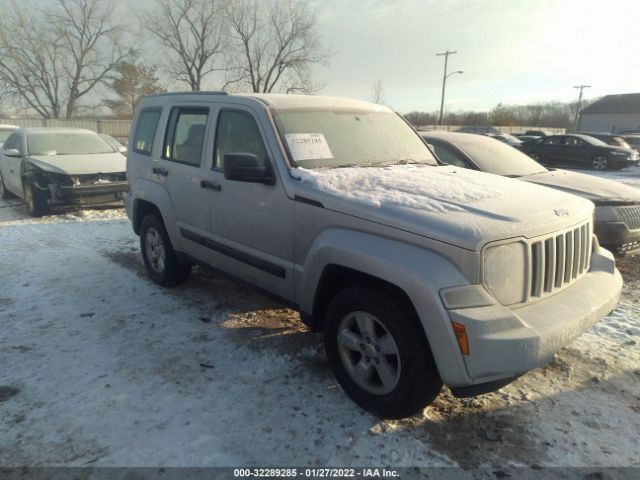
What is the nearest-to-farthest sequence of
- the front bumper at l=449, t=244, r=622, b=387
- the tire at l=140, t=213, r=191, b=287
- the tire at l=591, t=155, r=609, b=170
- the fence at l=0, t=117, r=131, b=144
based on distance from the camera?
the front bumper at l=449, t=244, r=622, b=387 < the tire at l=140, t=213, r=191, b=287 < the tire at l=591, t=155, r=609, b=170 < the fence at l=0, t=117, r=131, b=144

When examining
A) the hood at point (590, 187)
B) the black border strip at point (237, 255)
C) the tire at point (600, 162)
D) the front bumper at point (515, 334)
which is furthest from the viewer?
the tire at point (600, 162)

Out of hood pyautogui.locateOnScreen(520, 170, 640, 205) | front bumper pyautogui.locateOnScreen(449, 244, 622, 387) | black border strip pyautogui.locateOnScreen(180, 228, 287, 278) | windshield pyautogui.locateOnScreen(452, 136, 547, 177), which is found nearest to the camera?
front bumper pyautogui.locateOnScreen(449, 244, 622, 387)

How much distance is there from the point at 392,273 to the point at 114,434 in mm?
1833

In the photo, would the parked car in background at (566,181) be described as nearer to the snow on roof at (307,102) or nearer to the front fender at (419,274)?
the snow on roof at (307,102)

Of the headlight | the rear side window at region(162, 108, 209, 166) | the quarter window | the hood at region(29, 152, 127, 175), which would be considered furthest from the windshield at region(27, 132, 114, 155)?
the headlight

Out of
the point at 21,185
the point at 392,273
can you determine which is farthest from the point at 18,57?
the point at 392,273

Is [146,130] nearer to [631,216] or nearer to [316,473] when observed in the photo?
[316,473]

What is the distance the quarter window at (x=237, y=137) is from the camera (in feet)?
11.5

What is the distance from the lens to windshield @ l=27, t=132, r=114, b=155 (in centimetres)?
875

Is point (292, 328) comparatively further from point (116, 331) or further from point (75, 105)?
point (75, 105)

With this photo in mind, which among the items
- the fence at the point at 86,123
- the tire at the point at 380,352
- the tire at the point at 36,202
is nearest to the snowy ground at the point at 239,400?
the tire at the point at 380,352

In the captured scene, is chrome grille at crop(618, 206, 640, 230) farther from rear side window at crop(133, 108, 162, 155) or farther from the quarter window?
rear side window at crop(133, 108, 162, 155)

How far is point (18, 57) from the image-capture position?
33469 millimetres

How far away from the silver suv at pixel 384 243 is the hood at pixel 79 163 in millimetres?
4731
